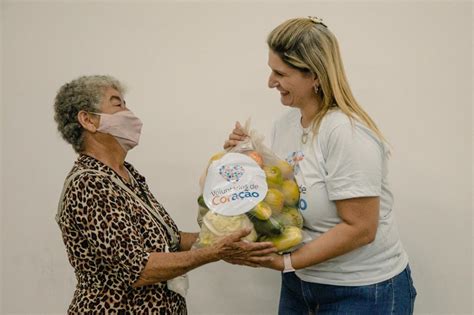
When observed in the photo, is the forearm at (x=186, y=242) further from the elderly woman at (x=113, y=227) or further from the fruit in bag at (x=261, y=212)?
the fruit in bag at (x=261, y=212)

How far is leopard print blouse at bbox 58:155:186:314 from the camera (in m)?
1.25

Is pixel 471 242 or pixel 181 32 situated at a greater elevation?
pixel 181 32

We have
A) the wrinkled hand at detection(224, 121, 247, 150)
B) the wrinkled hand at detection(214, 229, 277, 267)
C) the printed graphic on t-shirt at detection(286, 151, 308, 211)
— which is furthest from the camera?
the wrinkled hand at detection(224, 121, 247, 150)

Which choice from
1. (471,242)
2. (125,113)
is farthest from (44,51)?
(471,242)

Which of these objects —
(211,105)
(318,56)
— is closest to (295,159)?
(318,56)

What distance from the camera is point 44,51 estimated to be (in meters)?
2.00

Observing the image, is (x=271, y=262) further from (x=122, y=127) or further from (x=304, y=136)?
(x=122, y=127)

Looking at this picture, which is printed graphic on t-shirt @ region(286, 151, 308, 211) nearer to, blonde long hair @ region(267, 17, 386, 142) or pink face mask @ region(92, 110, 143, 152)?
blonde long hair @ region(267, 17, 386, 142)

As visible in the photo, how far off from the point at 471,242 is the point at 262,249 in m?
1.00

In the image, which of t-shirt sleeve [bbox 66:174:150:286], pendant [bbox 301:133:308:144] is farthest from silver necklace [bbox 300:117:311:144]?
t-shirt sleeve [bbox 66:174:150:286]

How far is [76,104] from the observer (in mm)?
1368

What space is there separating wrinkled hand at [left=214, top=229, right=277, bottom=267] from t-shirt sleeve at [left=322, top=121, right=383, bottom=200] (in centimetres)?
20

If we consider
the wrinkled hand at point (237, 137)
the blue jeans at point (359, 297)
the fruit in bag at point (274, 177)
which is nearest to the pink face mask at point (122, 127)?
the wrinkled hand at point (237, 137)

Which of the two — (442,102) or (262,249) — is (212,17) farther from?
(262,249)
